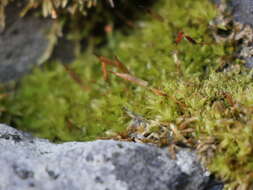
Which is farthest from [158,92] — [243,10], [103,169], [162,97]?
[243,10]

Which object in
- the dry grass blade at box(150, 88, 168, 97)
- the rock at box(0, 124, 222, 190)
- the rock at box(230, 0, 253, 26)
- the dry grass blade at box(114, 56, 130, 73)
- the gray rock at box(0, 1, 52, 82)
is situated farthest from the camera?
the gray rock at box(0, 1, 52, 82)

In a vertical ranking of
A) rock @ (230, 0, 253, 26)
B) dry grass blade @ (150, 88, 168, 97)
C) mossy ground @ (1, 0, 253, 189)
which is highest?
rock @ (230, 0, 253, 26)

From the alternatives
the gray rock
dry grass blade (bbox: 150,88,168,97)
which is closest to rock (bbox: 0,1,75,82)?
the gray rock

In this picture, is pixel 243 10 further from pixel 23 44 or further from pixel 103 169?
pixel 23 44

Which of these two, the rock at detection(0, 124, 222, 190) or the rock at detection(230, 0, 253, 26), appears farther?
the rock at detection(230, 0, 253, 26)

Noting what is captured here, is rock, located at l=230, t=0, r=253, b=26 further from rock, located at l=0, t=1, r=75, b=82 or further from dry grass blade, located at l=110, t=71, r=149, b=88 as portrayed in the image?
rock, located at l=0, t=1, r=75, b=82

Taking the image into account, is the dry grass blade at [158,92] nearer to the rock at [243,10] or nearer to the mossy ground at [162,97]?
the mossy ground at [162,97]

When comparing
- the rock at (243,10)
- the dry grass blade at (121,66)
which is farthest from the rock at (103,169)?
the rock at (243,10)
